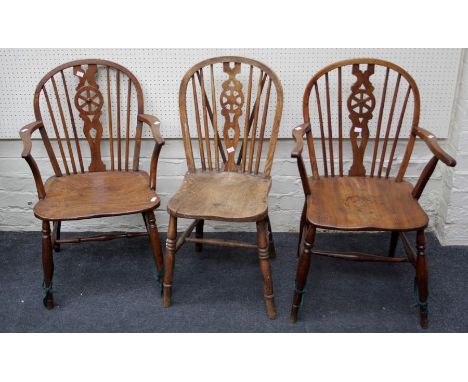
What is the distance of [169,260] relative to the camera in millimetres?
2406

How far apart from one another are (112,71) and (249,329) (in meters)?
1.37

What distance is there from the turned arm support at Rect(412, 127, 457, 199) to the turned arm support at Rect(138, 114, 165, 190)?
1.09 m

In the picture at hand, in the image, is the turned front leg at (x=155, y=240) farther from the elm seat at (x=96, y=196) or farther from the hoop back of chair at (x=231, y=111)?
the hoop back of chair at (x=231, y=111)

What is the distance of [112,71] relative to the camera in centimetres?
272

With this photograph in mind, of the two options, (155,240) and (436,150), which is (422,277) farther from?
(155,240)

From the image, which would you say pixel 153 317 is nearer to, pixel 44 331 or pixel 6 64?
pixel 44 331

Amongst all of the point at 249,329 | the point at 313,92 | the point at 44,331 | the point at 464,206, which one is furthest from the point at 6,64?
the point at 464,206

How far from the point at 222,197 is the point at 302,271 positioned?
45cm

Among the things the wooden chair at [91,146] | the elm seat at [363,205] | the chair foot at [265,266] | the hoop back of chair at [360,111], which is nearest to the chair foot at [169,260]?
the wooden chair at [91,146]

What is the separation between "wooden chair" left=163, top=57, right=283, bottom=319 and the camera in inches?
91.8

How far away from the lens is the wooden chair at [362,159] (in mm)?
2236

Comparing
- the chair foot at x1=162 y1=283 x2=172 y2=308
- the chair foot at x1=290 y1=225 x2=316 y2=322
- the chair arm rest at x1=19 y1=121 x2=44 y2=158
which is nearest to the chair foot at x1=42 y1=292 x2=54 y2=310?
the chair foot at x1=162 y1=283 x2=172 y2=308

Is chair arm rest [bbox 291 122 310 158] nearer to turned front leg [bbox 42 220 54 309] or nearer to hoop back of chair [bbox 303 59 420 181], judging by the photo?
hoop back of chair [bbox 303 59 420 181]

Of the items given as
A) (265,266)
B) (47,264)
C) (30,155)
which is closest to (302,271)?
(265,266)
